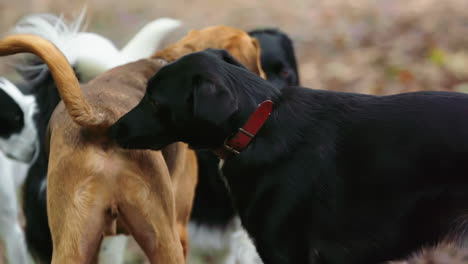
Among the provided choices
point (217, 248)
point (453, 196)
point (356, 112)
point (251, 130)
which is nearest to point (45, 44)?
point (251, 130)

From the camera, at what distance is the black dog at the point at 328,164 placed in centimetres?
308

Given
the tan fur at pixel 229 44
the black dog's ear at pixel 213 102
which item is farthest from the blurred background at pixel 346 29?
the black dog's ear at pixel 213 102

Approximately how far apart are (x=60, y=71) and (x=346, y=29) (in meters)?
7.19

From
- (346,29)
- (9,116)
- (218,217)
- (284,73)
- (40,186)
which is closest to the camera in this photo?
(40,186)

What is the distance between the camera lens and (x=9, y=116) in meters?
3.93

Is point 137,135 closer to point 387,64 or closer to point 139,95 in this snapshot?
point 139,95

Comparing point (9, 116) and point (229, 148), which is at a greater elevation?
point (229, 148)

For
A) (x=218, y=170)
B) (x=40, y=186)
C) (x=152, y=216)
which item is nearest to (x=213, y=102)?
(x=152, y=216)

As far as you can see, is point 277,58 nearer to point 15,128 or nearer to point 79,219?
point 15,128

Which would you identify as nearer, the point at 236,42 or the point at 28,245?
the point at 28,245

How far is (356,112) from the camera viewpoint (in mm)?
3242

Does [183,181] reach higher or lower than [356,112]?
lower

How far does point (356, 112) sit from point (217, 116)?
2.27ft

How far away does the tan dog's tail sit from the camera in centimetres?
287
